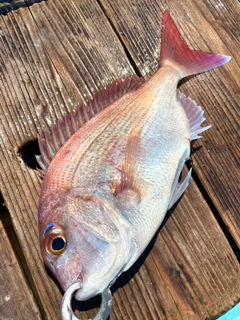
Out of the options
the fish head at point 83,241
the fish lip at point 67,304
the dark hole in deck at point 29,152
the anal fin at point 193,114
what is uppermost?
the dark hole in deck at point 29,152

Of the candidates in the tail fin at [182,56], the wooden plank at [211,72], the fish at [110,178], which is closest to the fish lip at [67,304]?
the fish at [110,178]

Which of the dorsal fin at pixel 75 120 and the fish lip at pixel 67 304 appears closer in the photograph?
the fish lip at pixel 67 304

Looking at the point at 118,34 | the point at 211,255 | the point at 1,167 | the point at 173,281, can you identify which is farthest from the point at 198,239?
the point at 118,34

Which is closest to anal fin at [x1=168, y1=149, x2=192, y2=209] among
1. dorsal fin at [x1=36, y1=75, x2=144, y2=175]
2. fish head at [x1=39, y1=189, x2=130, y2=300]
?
fish head at [x1=39, y1=189, x2=130, y2=300]

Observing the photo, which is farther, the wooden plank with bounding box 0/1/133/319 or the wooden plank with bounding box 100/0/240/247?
the wooden plank with bounding box 100/0/240/247

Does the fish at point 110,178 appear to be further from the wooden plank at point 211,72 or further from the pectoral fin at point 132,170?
the wooden plank at point 211,72

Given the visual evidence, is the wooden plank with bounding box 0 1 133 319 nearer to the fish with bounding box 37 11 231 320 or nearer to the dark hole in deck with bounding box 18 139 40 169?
the dark hole in deck with bounding box 18 139 40 169
